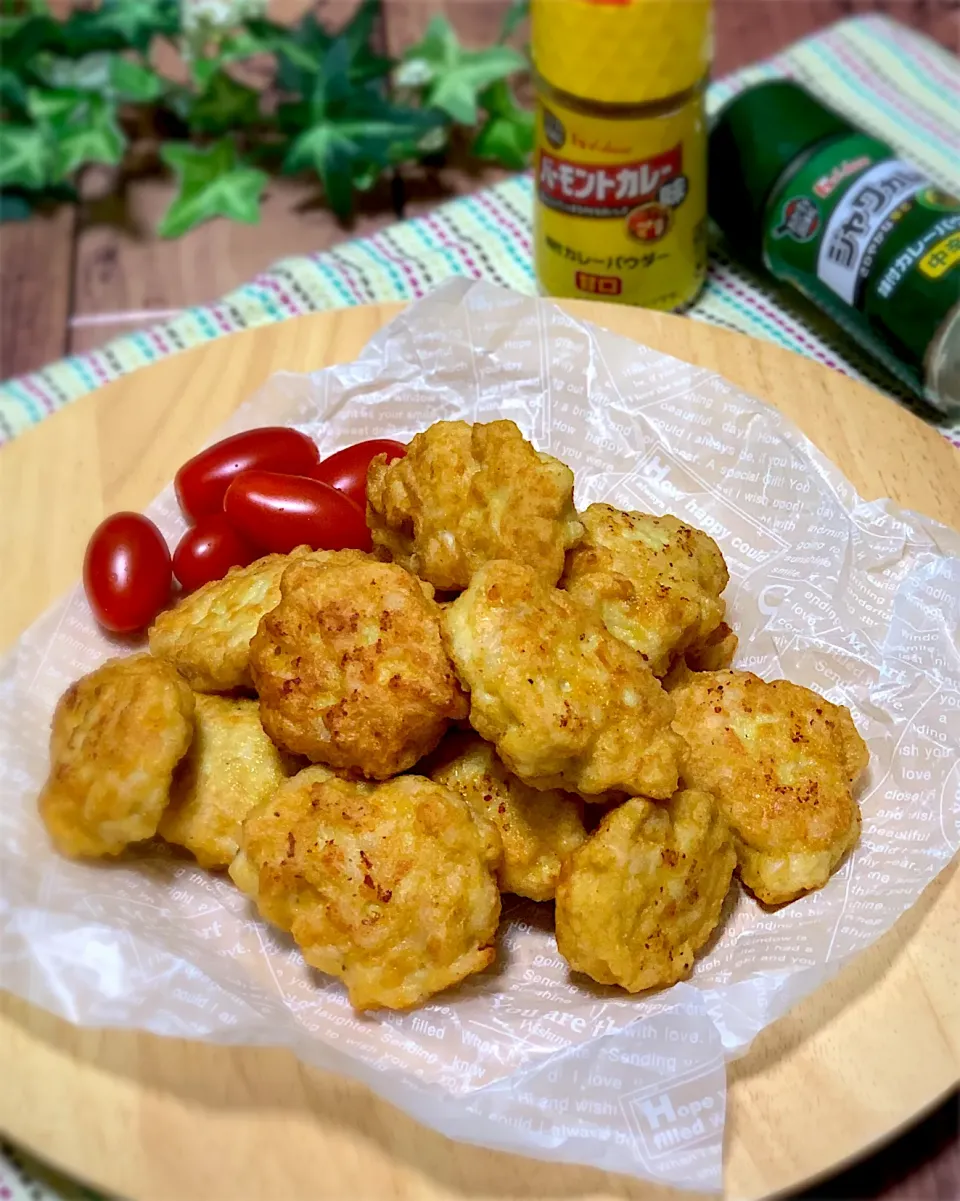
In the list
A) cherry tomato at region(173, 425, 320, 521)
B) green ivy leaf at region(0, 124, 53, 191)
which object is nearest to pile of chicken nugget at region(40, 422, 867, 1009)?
cherry tomato at region(173, 425, 320, 521)

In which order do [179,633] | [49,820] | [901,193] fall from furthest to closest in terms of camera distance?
[901,193] → [179,633] → [49,820]

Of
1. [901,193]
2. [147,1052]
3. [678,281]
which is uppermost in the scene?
[901,193]

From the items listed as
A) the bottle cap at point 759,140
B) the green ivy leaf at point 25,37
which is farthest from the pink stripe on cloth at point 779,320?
the green ivy leaf at point 25,37

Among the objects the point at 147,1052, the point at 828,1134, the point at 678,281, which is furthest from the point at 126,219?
the point at 828,1134

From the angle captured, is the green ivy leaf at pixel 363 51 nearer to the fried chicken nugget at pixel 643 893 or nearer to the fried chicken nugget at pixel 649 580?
the fried chicken nugget at pixel 649 580

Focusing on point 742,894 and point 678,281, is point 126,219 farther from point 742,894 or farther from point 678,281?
point 742,894
